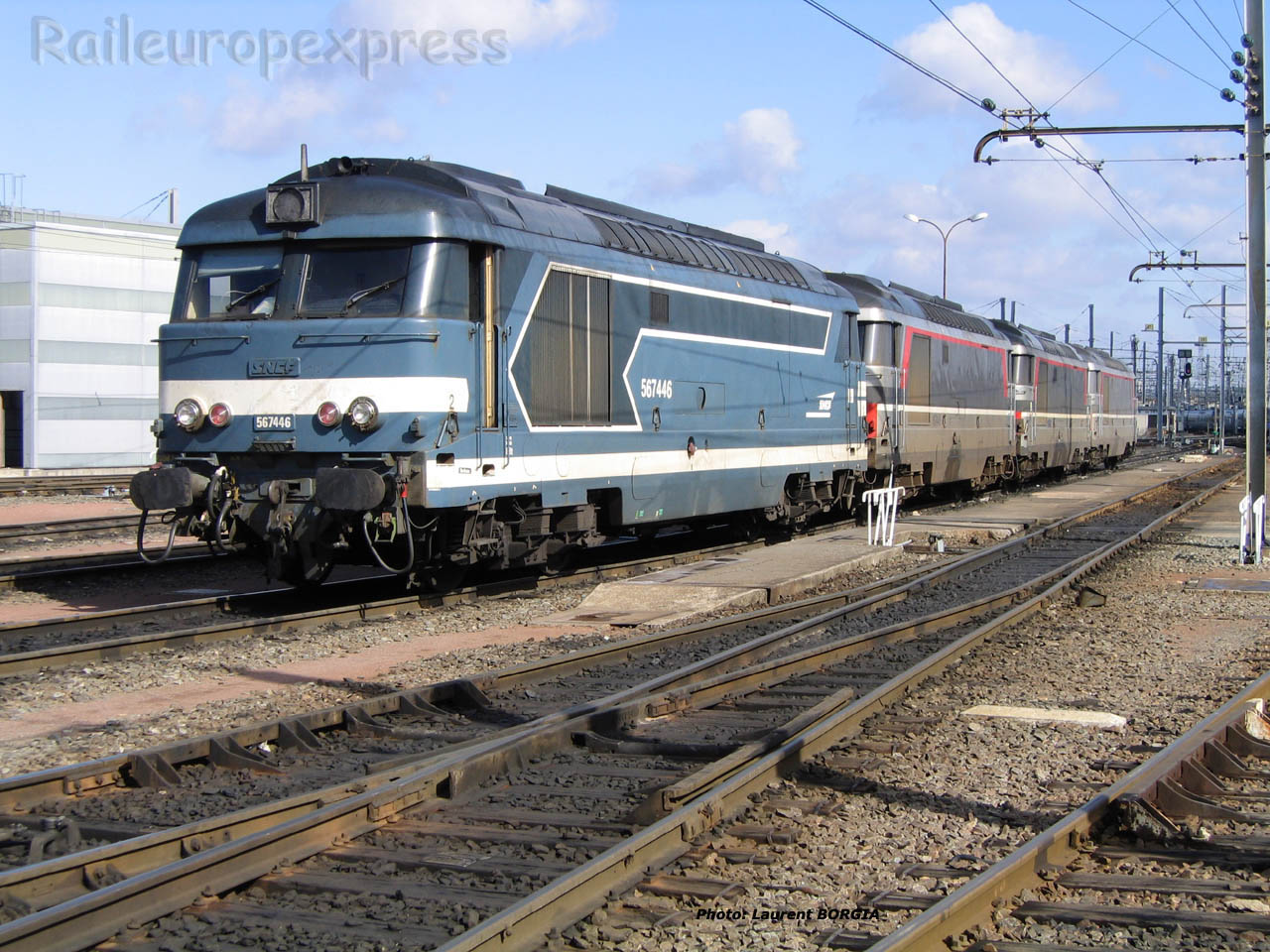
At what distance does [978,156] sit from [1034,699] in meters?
12.7

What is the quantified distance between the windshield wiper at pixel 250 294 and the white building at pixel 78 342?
34560 millimetres

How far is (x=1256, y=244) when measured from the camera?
1778cm

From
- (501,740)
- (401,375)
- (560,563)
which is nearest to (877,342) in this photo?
(560,563)

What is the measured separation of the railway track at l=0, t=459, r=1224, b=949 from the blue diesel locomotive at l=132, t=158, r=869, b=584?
2.52m

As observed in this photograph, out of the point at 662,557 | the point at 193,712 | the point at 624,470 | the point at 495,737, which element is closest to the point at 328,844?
the point at 495,737

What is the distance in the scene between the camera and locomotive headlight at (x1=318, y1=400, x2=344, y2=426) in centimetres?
1116

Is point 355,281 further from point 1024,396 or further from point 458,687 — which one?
point 1024,396

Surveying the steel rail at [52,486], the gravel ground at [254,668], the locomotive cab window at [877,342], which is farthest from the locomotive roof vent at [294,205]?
the steel rail at [52,486]

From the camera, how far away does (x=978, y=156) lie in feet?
64.8

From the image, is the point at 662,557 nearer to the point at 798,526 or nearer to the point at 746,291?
the point at 746,291

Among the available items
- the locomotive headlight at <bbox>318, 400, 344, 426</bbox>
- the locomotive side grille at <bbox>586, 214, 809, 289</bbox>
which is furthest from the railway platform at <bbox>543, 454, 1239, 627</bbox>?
the locomotive side grille at <bbox>586, 214, 809, 289</bbox>

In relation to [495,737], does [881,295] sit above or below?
above

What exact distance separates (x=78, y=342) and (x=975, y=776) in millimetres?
42689

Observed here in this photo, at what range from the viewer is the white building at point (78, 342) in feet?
140
